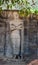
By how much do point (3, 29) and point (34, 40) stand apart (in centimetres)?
131

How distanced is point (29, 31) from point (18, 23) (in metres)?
0.54

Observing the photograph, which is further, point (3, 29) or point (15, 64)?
point (3, 29)

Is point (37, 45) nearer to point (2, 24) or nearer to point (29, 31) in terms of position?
point (29, 31)

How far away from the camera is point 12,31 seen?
11.1 meters

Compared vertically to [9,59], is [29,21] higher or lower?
higher

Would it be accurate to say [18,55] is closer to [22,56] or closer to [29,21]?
[22,56]

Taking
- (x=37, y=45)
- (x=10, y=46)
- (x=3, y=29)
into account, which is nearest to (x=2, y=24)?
(x=3, y=29)

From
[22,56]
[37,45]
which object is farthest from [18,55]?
[37,45]

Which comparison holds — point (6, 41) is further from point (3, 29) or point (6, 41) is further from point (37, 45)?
point (37, 45)

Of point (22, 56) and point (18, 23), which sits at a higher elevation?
point (18, 23)

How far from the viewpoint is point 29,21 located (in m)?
11.0

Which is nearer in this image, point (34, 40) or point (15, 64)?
point (15, 64)

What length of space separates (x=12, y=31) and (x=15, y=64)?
1.65 meters

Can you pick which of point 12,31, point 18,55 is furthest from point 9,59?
point 12,31
